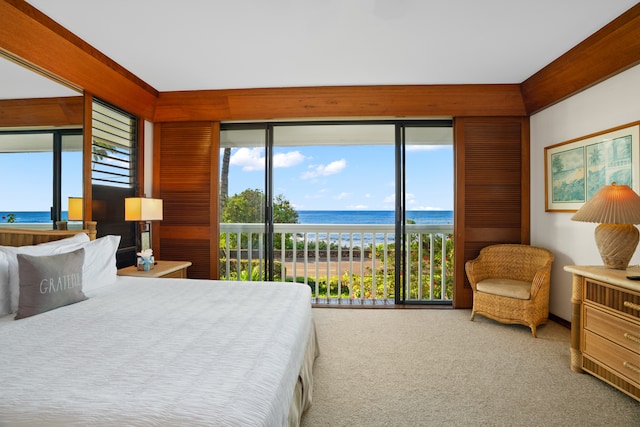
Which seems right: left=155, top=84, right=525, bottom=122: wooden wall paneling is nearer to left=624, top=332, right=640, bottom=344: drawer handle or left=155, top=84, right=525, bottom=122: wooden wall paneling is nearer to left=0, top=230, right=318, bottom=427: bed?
left=0, top=230, right=318, bottom=427: bed

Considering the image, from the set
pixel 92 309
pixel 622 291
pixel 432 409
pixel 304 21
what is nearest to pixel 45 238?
pixel 92 309

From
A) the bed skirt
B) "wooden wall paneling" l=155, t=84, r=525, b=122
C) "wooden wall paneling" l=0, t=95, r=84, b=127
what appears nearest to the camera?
the bed skirt

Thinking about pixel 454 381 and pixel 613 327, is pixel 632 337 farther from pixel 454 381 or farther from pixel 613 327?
pixel 454 381

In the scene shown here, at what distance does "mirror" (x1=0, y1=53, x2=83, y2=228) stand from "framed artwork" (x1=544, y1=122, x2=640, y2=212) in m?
4.68

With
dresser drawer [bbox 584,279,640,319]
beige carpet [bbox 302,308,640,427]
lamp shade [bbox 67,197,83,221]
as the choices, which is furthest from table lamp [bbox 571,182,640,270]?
lamp shade [bbox 67,197,83,221]

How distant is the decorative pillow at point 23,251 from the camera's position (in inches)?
69.3

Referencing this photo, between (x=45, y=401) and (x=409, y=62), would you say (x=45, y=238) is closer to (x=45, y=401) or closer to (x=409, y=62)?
(x=45, y=401)

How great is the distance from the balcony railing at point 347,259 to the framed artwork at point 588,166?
117 cm

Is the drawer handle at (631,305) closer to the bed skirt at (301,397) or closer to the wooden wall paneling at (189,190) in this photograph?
the bed skirt at (301,397)

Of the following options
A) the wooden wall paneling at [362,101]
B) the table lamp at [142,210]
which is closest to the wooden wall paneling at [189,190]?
the wooden wall paneling at [362,101]

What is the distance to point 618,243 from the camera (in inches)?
84.2

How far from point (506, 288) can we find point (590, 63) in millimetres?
2099

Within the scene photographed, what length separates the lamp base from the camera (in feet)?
6.95

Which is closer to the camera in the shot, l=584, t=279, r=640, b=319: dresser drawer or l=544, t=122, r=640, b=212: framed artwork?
l=584, t=279, r=640, b=319: dresser drawer
